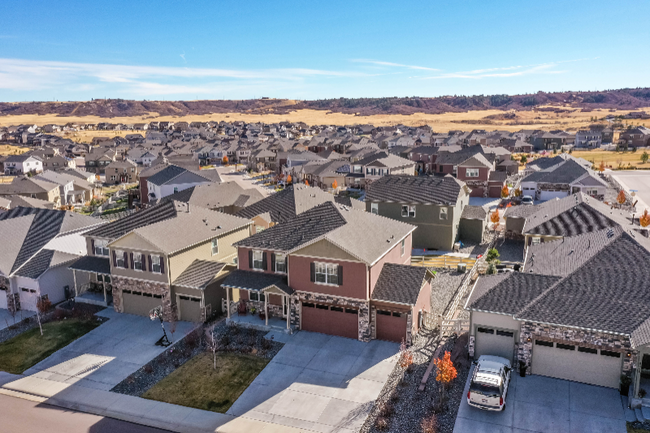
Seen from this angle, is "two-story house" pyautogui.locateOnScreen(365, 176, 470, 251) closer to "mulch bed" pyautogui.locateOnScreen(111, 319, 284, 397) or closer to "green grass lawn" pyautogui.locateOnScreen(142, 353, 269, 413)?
"mulch bed" pyautogui.locateOnScreen(111, 319, 284, 397)

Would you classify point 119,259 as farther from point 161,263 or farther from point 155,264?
point 161,263

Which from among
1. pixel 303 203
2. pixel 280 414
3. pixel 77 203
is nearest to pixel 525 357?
pixel 280 414

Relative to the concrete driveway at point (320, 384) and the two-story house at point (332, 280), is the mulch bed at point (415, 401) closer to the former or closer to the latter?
A: the concrete driveway at point (320, 384)

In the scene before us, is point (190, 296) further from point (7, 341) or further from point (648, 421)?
point (648, 421)

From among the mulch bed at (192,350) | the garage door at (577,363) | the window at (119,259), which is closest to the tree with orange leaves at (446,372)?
the garage door at (577,363)

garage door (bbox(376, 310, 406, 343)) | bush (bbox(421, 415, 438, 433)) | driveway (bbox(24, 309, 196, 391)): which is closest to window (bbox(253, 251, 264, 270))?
driveway (bbox(24, 309, 196, 391))

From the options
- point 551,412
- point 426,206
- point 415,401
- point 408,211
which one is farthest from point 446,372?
point 408,211

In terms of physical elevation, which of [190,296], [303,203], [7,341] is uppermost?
[303,203]
